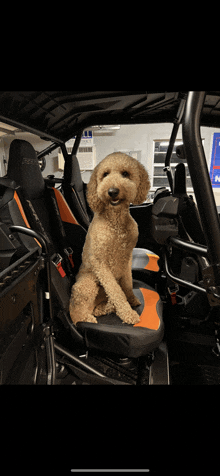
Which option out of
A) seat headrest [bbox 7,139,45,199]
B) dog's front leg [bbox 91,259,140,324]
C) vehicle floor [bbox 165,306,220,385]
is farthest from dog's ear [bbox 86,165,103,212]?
vehicle floor [bbox 165,306,220,385]

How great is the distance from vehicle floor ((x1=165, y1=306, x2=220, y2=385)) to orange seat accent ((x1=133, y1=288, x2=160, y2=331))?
36cm

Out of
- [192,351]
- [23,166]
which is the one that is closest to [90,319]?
[192,351]

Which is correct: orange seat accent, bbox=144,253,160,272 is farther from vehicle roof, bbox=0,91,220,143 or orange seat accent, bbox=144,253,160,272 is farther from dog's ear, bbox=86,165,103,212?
vehicle roof, bbox=0,91,220,143

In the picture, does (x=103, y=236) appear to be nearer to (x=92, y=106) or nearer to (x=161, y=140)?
(x=92, y=106)

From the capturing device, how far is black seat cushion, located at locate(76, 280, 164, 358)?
106cm

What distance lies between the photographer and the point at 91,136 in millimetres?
2932

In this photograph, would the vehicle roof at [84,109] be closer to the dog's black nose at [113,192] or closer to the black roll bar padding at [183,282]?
the dog's black nose at [113,192]

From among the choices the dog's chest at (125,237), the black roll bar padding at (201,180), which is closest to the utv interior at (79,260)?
the black roll bar padding at (201,180)

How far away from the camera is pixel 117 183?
97cm

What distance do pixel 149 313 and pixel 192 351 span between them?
511 millimetres

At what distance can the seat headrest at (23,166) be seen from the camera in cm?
121

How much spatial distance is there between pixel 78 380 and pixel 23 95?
1.24 meters

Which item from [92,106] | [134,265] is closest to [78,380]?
[134,265]

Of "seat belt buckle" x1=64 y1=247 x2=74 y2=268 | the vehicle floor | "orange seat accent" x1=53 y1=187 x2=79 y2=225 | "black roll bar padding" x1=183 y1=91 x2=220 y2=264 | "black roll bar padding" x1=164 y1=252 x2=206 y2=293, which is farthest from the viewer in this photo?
"orange seat accent" x1=53 y1=187 x2=79 y2=225
